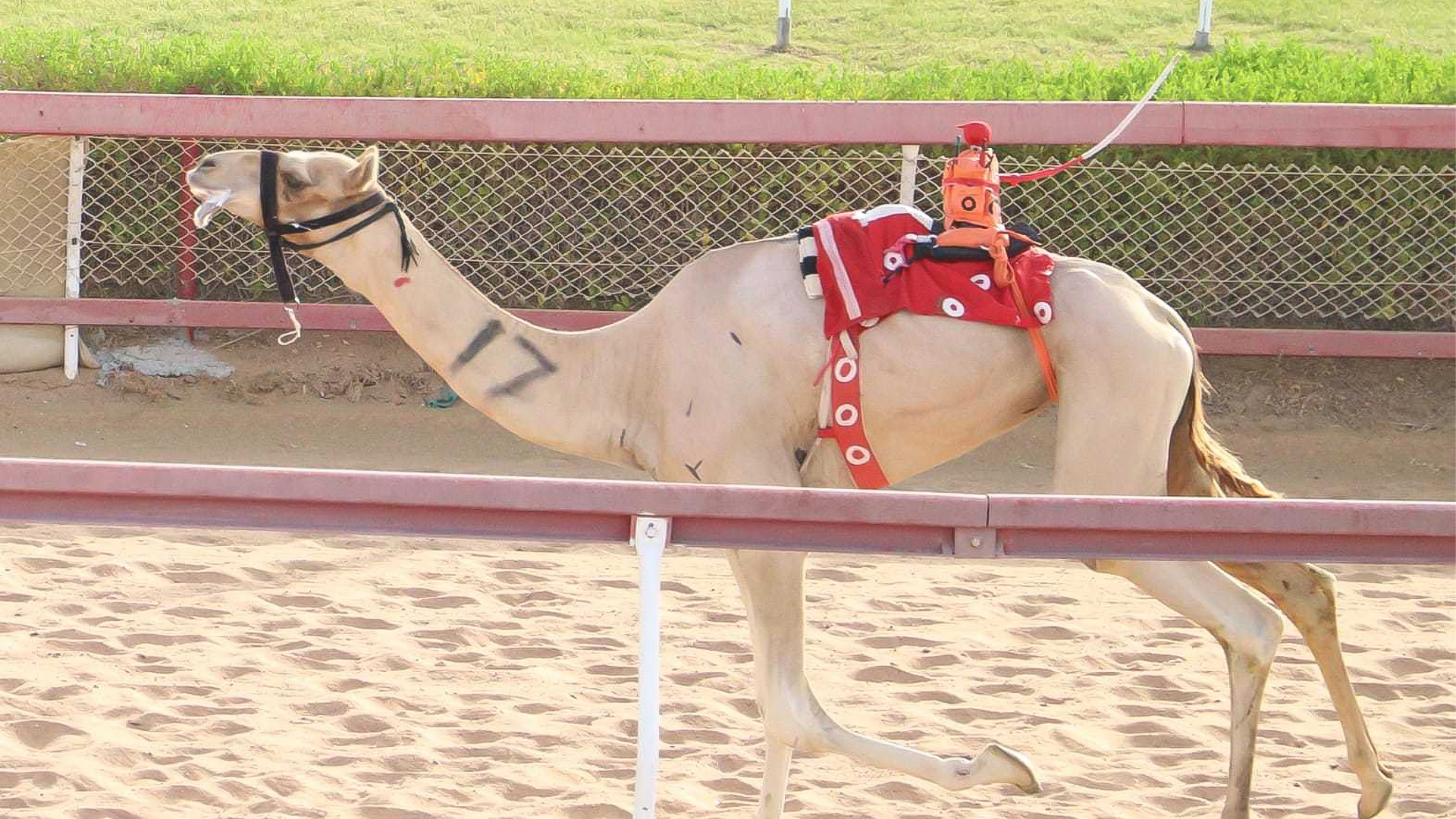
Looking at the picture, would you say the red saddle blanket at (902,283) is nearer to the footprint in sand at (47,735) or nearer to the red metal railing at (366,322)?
the footprint in sand at (47,735)

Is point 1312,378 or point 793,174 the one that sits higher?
point 793,174

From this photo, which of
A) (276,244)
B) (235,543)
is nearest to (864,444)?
(276,244)

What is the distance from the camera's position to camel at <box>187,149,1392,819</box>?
4.31 m

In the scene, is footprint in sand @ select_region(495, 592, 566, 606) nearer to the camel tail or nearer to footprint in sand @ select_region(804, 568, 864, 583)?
footprint in sand @ select_region(804, 568, 864, 583)

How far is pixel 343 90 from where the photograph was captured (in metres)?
10.0

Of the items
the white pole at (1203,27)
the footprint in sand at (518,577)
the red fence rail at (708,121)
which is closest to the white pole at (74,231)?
the red fence rail at (708,121)

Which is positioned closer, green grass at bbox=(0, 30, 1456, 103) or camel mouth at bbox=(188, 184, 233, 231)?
camel mouth at bbox=(188, 184, 233, 231)

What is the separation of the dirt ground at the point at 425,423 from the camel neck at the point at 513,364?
3897 mm

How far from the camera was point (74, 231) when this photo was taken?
9.16m

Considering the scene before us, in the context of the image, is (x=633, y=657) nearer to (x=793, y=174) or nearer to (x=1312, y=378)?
(x=793, y=174)

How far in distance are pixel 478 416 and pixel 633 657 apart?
3.80 metres

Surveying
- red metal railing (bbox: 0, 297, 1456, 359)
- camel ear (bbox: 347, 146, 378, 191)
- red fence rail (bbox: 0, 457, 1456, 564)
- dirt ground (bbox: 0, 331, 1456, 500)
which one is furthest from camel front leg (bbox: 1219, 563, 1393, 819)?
red metal railing (bbox: 0, 297, 1456, 359)

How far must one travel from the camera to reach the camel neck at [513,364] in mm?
4566

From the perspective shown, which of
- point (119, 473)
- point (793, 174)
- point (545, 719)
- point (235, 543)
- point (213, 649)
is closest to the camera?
point (119, 473)
